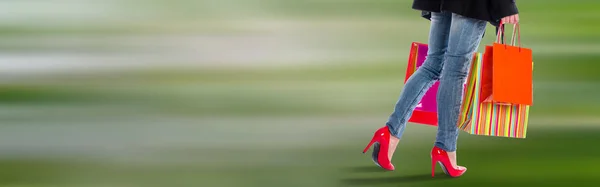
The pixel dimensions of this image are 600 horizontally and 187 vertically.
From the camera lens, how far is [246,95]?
5168 mm

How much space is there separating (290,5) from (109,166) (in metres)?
3.50

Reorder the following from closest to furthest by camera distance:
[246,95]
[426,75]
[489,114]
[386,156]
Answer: [489,114] < [426,75] < [386,156] < [246,95]

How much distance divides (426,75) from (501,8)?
15.7 inches

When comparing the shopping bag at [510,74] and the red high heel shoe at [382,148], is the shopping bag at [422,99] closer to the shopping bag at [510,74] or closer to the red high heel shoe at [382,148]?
the red high heel shoe at [382,148]

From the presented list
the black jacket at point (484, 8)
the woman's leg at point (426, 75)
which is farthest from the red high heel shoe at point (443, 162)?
the black jacket at point (484, 8)

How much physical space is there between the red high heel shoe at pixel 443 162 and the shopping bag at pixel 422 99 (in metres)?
0.19

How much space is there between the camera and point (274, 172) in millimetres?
3580

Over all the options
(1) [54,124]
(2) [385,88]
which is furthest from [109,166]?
(2) [385,88]

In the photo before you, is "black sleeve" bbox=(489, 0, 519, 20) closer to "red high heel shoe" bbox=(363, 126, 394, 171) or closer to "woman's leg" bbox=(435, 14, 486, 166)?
"woman's leg" bbox=(435, 14, 486, 166)

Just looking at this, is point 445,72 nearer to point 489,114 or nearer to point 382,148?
point 489,114

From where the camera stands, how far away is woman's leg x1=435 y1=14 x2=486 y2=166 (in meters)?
3.19

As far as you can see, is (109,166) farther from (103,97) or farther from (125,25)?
(125,25)

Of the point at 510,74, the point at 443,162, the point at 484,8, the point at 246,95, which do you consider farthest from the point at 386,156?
the point at 246,95

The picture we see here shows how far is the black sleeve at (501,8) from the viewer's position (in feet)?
10.2
